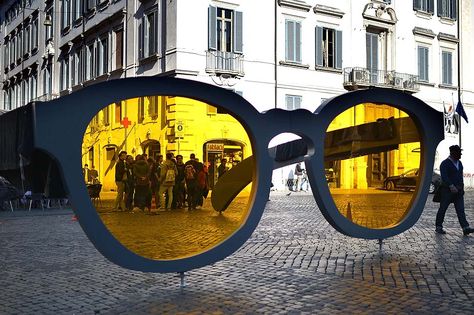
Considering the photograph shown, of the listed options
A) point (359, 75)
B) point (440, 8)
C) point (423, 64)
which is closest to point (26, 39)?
point (359, 75)

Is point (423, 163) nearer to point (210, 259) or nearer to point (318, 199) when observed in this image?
point (318, 199)

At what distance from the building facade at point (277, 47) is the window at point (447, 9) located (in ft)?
0.18

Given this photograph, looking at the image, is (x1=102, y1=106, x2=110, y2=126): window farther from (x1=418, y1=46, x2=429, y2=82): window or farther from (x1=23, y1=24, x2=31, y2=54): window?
(x1=23, y1=24, x2=31, y2=54): window

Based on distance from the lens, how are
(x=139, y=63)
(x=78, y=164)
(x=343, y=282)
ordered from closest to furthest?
(x=78, y=164), (x=343, y=282), (x=139, y=63)

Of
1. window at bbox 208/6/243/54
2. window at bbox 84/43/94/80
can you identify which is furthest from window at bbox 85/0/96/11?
window at bbox 208/6/243/54

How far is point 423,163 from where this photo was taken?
7230 millimetres

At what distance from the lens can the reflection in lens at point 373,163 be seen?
636 centimetres

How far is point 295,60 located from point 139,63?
673 cm

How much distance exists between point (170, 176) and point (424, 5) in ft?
99.4

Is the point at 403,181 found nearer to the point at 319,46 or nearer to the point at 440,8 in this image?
the point at 319,46

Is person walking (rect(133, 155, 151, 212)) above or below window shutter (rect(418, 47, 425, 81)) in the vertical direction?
below

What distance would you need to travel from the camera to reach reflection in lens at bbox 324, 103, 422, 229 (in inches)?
250

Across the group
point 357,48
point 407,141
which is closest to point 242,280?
point 407,141

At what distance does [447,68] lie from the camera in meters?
33.3
